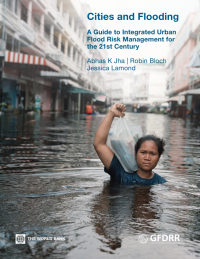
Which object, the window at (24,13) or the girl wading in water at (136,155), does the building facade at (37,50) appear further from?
the girl wading in water at (136,155)

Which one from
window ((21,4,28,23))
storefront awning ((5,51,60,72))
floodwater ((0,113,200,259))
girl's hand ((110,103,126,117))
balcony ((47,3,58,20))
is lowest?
floodwater ((0,113,200,259))

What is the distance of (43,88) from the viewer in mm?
30547

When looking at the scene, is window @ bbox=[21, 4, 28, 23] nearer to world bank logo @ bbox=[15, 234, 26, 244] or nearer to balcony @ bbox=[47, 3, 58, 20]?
balcony @ bbox=[47, 3, 58, 20]

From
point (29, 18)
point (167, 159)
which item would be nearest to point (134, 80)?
point (29, 18)

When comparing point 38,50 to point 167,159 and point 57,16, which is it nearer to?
point 57,16

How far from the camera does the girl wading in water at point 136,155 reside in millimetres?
3021

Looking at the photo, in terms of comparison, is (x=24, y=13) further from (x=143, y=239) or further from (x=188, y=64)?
(x=143, y=239)

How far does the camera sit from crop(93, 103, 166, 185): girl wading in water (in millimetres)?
3021

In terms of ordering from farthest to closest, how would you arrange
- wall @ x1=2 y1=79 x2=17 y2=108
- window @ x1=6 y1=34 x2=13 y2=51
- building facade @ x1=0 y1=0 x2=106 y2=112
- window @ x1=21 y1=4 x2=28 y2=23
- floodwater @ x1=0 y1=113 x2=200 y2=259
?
window @ x1=21 y1=4 x2=28 y2=23
wall @ x1=2 y1=79 x2=17 y2=108
window @ x1=6 y1=34 x2=13 y2=51
building facade @ x1=0 y1=0 x2=106 y2=112
floodwater @ x1=0 y1=113 x2=200 y2=259

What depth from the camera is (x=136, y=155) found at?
3133 millimetres

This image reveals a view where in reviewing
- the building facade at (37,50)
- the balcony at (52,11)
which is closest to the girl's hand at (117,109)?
the building facade at (37,50)

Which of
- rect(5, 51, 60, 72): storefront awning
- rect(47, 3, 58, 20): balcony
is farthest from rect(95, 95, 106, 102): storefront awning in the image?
rect(5, 51, 60, 72): storefront awning

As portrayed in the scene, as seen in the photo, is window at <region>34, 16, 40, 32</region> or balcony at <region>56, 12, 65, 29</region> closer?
window at <region>34, 16, 40, 32</region>

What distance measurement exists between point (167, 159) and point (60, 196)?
2.97 m
